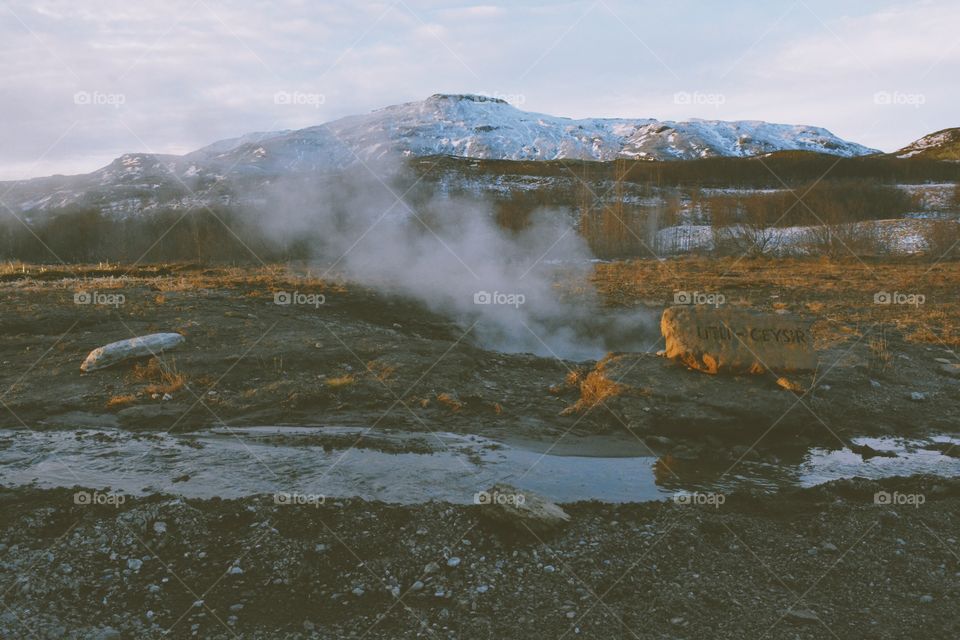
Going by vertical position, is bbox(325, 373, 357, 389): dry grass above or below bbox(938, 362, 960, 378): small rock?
above

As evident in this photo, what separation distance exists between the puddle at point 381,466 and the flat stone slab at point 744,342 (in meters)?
1.34

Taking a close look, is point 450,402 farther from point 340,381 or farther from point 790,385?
point 790,385

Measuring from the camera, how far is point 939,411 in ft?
25.1

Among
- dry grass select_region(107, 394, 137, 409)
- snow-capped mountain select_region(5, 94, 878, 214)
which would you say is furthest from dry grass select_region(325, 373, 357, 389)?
snow-capped mountain select_region(5, 94, 878, 214)

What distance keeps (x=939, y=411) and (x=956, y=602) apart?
15.6 feet

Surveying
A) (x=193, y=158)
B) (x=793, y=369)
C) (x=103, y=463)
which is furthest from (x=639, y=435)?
(x=193, y=158)

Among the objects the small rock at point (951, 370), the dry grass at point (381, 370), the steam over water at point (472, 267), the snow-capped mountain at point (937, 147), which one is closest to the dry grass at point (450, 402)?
the dry grass at point (381, 370)

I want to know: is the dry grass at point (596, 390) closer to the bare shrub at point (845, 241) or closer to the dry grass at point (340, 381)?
the dry grass at point (340, 381)

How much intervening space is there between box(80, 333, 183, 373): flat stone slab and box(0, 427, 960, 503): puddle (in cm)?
217

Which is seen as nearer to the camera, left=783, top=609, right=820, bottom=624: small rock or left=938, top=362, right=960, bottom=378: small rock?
left=783, top=609, right=820, bottom=624: small rock

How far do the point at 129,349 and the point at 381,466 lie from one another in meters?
5.38

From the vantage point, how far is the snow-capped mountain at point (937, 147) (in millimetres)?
72125

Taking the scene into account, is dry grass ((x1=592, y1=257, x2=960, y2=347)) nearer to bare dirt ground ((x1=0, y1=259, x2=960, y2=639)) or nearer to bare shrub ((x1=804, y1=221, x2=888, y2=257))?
→ bare shrub ((x1=804, y1=221, x2=888, y2=257))

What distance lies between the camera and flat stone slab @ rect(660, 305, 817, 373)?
777 cm
